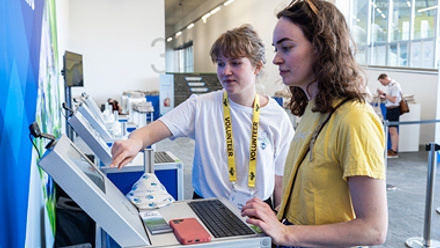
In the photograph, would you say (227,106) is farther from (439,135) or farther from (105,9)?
(105,9)

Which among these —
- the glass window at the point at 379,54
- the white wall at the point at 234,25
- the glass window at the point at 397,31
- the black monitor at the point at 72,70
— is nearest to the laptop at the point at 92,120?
the black monitor at the point at 72,70

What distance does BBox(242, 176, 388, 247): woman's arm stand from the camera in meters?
0.87

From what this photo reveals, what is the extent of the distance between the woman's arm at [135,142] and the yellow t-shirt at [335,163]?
0.53m

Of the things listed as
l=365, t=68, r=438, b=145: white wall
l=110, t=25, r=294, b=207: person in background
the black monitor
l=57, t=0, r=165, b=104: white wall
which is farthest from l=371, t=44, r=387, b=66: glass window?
l=110, t=25, r=294, b=207: person in background

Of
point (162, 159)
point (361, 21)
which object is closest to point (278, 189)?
point (162, 159)

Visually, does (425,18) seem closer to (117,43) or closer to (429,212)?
(429,212)

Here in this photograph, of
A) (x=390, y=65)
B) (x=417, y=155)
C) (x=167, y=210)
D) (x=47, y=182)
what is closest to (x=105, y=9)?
(x=390, y=65)

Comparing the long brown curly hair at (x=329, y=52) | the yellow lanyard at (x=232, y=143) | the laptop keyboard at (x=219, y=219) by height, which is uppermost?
the long brown curly hair at (x=329, y=52)

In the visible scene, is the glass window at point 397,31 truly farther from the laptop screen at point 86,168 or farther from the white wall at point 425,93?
the laptop screen at point 86,168

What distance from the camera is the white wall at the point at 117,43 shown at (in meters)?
10.6

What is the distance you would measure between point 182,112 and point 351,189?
3.10 feet

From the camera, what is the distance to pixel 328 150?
3.07 ft

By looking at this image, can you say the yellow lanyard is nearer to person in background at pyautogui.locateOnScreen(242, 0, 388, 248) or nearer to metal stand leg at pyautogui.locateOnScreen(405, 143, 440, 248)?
person in background at pyautogui.locateOnScreen(242, 0, 388, 248)

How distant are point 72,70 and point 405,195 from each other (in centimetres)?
400
